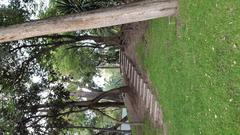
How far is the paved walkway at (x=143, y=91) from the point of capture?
38.2 ft

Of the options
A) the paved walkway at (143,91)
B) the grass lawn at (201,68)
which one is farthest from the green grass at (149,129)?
the grass lawn at (201,68)

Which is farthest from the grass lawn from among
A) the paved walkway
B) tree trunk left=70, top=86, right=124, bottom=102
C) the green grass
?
tree trunk left=70, top=86, right=124, bottom=102

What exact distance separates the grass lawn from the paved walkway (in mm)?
779

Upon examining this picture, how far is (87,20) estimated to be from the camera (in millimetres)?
7602

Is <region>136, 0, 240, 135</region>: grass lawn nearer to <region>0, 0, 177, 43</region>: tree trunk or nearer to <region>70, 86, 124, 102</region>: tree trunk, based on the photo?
<region>0, 0, 177, 43</region>: tree trunk

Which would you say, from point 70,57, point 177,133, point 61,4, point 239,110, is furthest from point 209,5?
point 70,57

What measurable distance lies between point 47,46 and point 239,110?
33.4 feet

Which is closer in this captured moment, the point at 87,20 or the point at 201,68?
the point at 87,20

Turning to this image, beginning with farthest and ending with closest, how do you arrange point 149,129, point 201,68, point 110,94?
point 110,94 < point 149,129 < point 201,68

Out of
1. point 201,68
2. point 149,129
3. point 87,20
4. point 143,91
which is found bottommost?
point 149,129

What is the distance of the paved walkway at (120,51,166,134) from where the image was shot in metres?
11.7

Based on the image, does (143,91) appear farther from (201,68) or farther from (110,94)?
(201,68)

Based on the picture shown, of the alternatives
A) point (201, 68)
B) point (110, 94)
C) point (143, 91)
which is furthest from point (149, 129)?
point (201, 68)

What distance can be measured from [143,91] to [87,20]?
5.85 m
